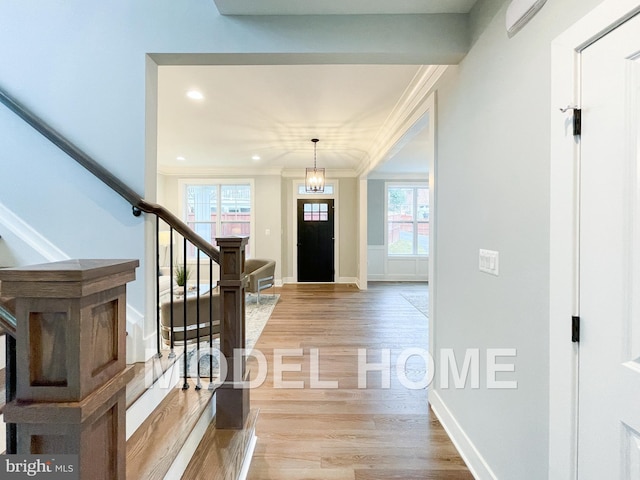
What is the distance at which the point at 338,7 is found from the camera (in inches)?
70.7

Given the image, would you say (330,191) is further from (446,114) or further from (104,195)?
(104,195)

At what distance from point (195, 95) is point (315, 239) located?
15.0 ft

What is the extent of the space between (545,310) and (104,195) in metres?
2.35

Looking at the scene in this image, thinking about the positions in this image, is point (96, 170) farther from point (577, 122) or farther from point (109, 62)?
point (577, 122)

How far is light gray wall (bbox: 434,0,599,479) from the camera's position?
122 cm

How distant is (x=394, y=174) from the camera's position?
7570 millimetres

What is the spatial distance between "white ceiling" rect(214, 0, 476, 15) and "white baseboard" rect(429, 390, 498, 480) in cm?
249

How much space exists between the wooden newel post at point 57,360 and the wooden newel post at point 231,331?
1112 millimetres

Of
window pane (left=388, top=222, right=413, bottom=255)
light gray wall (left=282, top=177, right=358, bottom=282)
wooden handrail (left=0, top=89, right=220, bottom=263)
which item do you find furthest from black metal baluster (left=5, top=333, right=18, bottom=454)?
window pane (left=388, top=222, right=413, bottom=255)

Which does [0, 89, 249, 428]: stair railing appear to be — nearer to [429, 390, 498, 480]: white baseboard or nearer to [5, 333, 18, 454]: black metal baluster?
[5, 333, 18, 454]: black metal baluster

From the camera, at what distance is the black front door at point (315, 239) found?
731 cm

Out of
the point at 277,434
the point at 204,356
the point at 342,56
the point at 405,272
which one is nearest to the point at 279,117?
the point at 342,56

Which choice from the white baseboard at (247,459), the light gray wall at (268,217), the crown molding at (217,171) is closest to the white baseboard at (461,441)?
the white baseboard at (247,459)

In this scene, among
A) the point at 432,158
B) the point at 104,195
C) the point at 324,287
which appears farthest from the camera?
the point at 324,287
